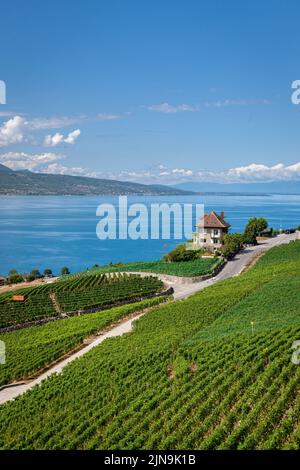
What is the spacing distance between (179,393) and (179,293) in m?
26.8

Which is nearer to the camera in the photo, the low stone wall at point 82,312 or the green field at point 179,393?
the green field at point 179,393

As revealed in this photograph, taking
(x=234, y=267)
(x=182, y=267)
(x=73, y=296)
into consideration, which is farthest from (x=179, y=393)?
(x=234, y=267)

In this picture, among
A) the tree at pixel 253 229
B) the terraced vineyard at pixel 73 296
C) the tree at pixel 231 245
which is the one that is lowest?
the terraced vineyard at pixel 73 296

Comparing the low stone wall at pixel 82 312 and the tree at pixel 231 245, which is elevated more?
the tree at pixel 231 245

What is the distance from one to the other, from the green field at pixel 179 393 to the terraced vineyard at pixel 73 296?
42.0 feet

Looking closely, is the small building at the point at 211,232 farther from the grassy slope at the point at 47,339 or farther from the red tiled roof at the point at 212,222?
the grassy slope at the point at 47,339

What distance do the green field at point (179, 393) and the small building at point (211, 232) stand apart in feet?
116

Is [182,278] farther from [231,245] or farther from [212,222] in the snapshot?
[212,222]

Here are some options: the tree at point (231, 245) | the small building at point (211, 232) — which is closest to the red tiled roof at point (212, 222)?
the small building at point (211, 232)

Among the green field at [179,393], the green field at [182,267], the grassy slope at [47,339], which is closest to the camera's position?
the green field at [179,393]

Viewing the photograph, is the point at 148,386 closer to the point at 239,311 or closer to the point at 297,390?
the point at 297,390

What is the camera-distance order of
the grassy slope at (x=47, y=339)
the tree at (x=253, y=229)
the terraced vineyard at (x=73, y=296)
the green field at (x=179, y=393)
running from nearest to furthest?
the green field at (x=179, y=393) → the grassy slope at (x=47, y=339) → the terraced vineyard at (x=73, y=296) → the tree at (x=253, y=229)

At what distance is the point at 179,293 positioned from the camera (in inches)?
1804

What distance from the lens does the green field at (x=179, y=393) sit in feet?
51.7
